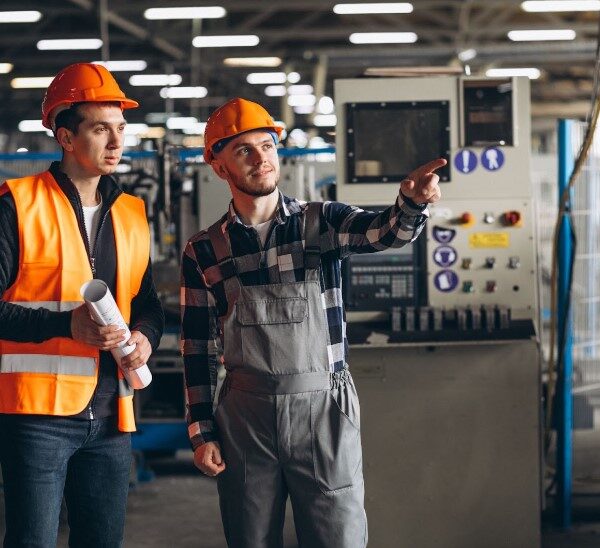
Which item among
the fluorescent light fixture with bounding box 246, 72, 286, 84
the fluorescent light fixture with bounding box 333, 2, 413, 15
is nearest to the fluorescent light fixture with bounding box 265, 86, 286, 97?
the fluorescent light fixture with bounding box 246, 72, 286, 84

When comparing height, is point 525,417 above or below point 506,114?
below

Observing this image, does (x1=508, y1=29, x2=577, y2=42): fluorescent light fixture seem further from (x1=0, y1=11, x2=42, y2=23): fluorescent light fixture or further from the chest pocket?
the chest pocket

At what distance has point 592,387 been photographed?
5.21m

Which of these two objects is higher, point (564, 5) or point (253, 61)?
point (253, 61)

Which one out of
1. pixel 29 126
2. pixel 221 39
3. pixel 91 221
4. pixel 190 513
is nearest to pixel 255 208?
pixel 91 221

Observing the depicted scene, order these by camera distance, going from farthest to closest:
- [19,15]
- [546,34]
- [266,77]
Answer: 1. [266,77]
2. [546,34]
3. [19,15]

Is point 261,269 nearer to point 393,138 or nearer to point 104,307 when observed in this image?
point 104,307

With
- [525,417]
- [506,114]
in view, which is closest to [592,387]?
[525,417]

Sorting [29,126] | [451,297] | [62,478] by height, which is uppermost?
[29,126]

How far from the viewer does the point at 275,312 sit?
2490 mm

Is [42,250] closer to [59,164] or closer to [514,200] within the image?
[59,164]

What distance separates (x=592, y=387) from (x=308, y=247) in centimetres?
312

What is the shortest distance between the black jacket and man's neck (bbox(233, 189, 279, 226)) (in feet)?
1.00

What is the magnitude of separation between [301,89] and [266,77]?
1772 mm
